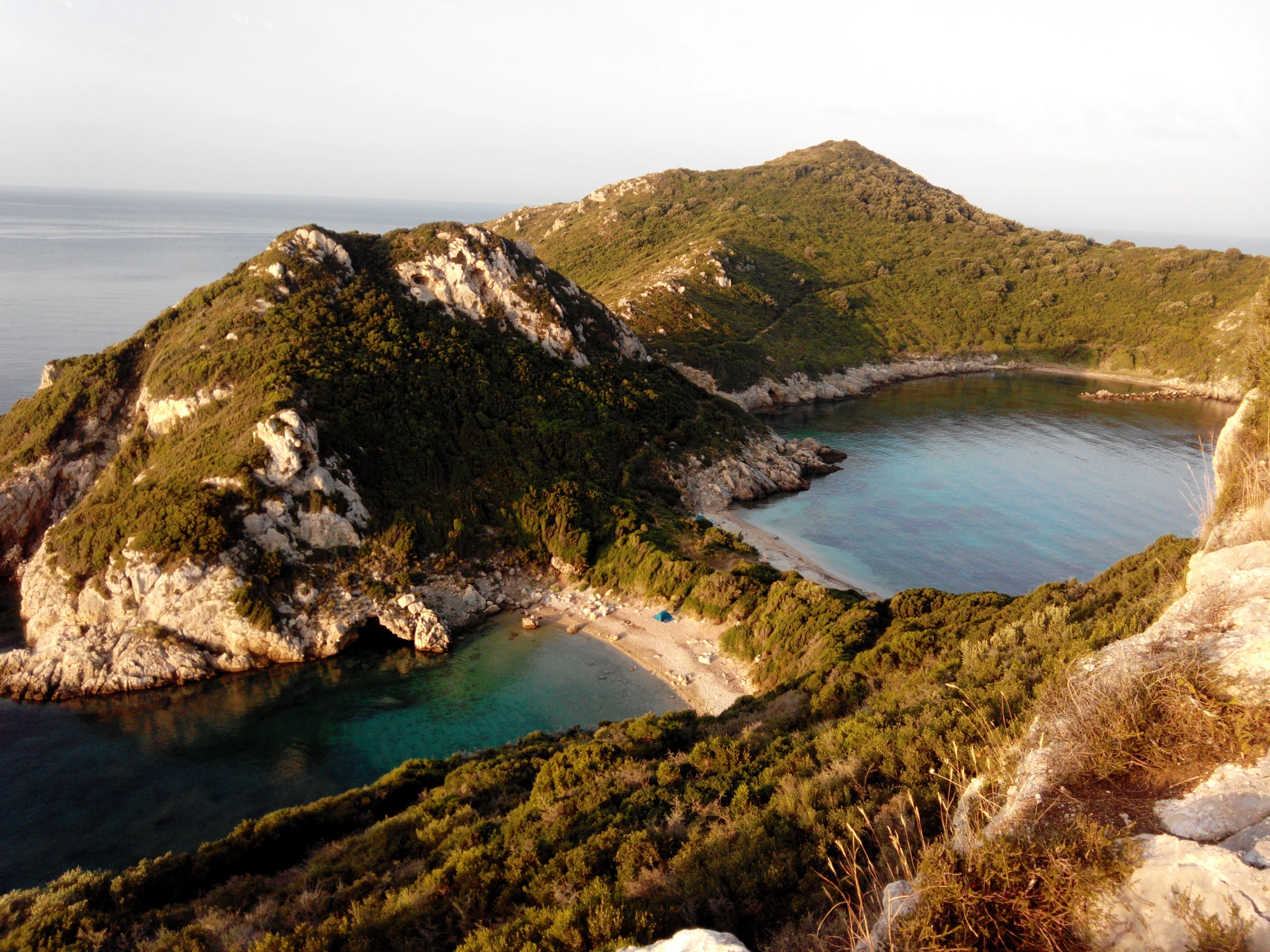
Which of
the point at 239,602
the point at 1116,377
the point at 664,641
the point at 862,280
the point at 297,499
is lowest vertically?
the point at 664,641

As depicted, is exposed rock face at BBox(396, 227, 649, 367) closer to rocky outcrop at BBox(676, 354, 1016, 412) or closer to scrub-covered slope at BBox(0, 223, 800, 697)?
scrub-covered slope at BBox(0, 223, 800, 697)

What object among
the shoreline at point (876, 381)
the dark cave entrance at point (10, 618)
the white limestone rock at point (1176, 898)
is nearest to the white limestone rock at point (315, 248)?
the dark cave entrance at point (10, 618)

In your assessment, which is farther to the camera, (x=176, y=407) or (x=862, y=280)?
(x=862, y=280)

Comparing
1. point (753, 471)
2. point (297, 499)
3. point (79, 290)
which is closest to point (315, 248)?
point (297, 499)

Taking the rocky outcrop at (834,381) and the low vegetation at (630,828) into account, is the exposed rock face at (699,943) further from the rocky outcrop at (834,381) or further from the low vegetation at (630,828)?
the rocky outcrop at (834,381)

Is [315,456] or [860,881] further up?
[860,881]

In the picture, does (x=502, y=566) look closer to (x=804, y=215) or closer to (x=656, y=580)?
(x=656, y=580)

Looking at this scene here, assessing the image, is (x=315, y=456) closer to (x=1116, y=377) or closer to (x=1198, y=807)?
(x=1198, y=807)
